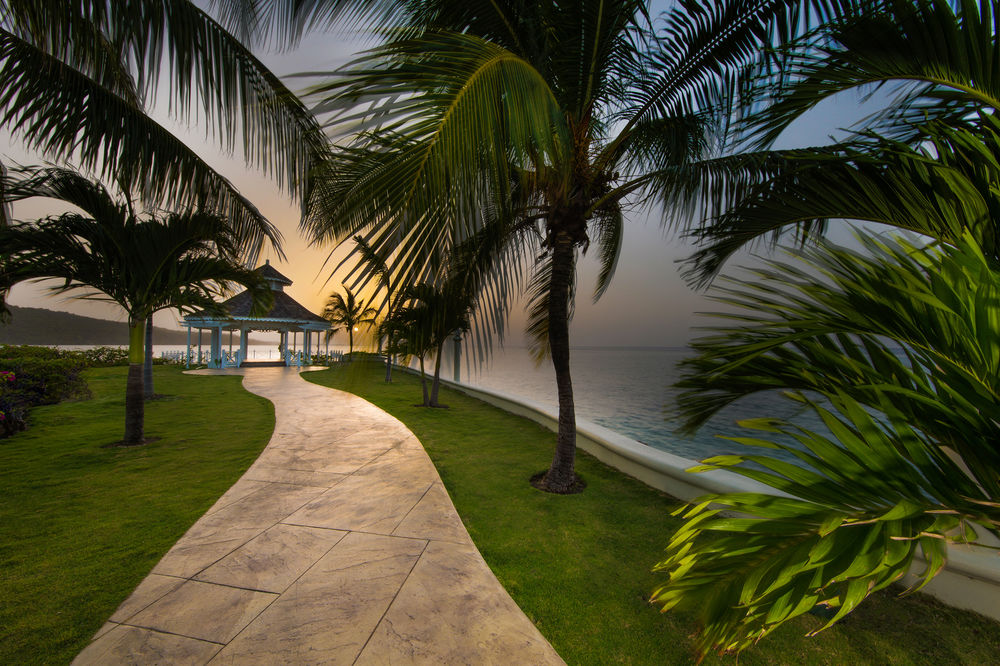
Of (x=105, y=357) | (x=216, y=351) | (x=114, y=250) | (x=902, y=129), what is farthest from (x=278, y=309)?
(x=902, y=129)

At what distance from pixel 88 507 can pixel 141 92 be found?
12.3ft

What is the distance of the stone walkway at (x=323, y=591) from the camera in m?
2.00

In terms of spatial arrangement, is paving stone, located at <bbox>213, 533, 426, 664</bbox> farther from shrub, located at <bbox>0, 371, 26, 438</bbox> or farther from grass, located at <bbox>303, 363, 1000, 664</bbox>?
shrub, located at <bbox>0, 371, 26, 438</bbox>

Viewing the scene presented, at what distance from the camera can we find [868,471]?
1.18 metres

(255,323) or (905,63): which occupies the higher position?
(905,63)

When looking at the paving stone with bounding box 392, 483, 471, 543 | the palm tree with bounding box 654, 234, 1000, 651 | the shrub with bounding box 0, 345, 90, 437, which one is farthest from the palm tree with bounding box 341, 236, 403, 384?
the shrub with bounding box 0, 345, 90, 437

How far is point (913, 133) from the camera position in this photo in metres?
2.65

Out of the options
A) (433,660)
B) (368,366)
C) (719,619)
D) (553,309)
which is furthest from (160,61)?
(719,619)

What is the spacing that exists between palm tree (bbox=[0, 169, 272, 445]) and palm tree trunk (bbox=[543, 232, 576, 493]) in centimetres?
405

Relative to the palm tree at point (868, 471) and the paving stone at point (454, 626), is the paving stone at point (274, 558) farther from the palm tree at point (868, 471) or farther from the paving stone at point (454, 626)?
the palm tree at point (868, 471)

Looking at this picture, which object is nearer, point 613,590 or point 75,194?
point 613,590

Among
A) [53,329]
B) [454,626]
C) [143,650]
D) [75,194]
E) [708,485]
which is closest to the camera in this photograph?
[143,650]

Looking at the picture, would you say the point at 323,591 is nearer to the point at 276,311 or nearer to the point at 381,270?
the point at 381,270

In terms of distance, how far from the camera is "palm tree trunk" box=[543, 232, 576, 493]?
449 centimetres
